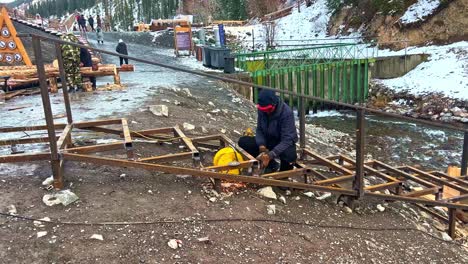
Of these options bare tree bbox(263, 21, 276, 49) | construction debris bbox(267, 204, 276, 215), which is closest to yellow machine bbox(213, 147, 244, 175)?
construction debris bbox(267, 204, 276, 215)

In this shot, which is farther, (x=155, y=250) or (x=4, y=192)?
(x=4, y=192)

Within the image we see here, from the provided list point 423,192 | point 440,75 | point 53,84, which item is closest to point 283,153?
point 423,192

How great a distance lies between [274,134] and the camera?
494cm

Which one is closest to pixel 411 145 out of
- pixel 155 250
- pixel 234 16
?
pixel 155 250

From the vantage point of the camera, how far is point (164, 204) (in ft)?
13.0

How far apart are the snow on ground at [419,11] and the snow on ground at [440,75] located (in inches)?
101

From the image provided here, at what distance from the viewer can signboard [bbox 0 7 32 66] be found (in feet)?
38.9

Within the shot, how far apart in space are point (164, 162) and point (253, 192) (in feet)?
3.54

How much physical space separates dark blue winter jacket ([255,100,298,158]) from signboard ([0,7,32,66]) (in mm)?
10280

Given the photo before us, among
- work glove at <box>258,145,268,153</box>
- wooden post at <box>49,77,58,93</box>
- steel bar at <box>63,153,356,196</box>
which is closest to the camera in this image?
steel bar at <box>63,153,356,196</box>

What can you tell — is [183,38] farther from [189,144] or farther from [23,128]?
[189,144]

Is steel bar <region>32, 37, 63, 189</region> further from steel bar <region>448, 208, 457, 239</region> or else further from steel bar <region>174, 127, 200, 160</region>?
steel bar <region>448, 208, 457, 239</region>

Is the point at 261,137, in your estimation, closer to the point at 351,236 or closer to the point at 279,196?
the point at 279,196

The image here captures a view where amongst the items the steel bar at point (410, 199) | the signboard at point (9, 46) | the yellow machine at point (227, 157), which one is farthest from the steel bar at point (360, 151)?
the signboard at point (9, 46)
